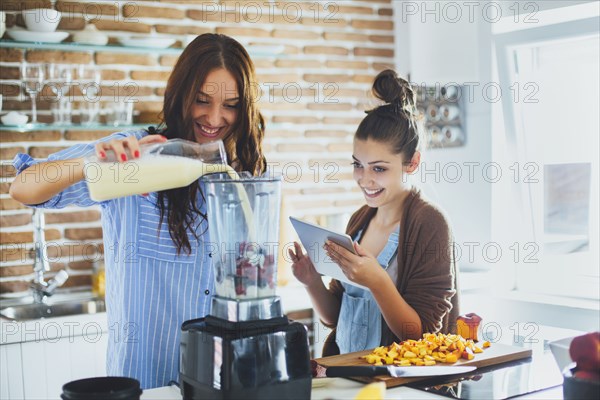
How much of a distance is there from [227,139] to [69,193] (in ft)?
1.50

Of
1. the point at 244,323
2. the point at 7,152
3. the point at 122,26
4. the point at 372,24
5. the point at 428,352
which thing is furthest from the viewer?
the point at 372,24

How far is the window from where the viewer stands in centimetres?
378

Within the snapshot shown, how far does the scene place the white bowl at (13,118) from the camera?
10.8ft

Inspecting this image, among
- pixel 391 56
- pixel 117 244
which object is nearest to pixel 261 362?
pixel 117 244

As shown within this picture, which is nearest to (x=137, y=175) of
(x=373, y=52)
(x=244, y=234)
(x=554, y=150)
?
(x=244, y=234)

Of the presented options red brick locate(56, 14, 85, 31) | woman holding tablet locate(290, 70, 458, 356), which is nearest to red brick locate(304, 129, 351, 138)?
red brick locate(56, 14, 85, 31)

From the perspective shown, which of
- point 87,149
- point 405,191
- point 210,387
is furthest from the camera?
point 405,191

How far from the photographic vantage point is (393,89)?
2602 millimetres

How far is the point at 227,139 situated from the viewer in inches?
86.8

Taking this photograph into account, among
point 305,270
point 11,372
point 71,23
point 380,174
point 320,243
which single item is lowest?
point 11,372

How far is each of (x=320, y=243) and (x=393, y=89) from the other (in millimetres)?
607

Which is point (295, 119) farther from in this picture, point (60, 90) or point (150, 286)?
point (150, 286)

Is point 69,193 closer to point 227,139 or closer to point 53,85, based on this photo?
point 227,139

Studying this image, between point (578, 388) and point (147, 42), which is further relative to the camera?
point (147, 42)
